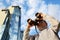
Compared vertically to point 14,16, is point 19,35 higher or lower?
lower

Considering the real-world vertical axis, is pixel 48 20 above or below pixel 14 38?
above

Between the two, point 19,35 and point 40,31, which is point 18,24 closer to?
point 19,35

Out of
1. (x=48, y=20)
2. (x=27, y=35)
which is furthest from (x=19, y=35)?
(x=48, y=20)

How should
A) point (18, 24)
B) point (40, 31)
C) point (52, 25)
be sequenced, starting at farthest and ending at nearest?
point (18, 24) → point (40, 31) → point (52, 25)

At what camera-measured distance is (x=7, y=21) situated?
130 inches

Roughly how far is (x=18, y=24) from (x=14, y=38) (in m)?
0.38

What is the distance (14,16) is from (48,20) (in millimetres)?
693

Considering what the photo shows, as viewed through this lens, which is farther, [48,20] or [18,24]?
[18,24]

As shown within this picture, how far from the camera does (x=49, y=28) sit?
285 centimetres

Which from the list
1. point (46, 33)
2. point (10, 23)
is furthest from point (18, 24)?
point (46, 33)

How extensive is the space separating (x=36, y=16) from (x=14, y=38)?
1.59ft

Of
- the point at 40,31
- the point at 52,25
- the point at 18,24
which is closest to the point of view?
the point at 52,25

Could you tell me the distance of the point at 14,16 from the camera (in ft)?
11.0

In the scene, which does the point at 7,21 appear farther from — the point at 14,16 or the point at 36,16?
the point at 36,16
